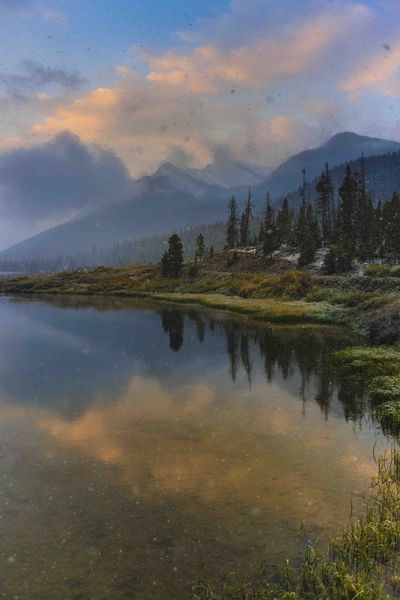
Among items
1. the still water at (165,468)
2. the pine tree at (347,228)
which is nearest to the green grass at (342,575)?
the still water at (165,468)

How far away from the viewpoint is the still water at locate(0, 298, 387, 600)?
758 centimetres

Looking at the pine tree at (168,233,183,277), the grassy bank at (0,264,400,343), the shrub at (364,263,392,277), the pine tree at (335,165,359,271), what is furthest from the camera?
the pine tree at (168,233,183,277)

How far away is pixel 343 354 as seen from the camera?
78.9 feet

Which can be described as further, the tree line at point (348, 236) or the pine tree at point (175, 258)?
the pine tree at point (175, 258)

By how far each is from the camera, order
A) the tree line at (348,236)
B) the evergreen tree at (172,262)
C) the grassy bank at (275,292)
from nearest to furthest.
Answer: the grassy bank at (275,292)
the tree line at (348,236)
the evergreen tree at (172,262)

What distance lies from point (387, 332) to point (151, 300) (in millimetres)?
41707

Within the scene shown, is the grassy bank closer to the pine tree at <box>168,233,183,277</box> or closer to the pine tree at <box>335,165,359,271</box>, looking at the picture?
the pine tree at <box>168,233,183,277</box>

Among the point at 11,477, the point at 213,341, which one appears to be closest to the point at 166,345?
the point at 213,341

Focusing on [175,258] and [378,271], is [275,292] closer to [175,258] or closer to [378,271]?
[378,271]

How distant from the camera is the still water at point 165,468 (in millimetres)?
7582

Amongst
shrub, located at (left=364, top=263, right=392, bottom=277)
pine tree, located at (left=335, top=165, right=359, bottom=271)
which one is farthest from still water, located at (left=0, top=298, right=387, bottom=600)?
pine tree, located at (left=335, top=165, right=359, bottom=271)

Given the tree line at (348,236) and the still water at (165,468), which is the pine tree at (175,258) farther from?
the still water at (165,468)

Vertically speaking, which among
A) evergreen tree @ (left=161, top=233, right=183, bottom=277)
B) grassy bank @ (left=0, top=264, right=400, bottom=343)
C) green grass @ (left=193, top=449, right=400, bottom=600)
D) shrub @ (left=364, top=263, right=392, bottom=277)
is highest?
evergreen tree @ (left=161, top=233, right=183, bottom=277)

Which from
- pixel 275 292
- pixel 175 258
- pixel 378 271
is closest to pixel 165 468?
pixel 275 292
